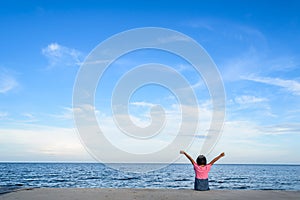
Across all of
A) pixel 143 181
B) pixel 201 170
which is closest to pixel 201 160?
pixel 201 170

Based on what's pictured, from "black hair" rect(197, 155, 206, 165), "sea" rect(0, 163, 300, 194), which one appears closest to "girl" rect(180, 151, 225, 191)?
"black hair" rect(197, 155, 206, 165)

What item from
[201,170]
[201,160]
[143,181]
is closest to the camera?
[201,170]

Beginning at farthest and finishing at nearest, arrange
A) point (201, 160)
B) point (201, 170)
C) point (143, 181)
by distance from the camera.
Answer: point (143, 181), point (201, 160), point (201, 170)

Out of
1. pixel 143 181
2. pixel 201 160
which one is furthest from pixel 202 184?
pixel 143 181

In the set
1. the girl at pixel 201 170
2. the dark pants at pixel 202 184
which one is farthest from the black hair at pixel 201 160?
the dark pants at pixel 202 184

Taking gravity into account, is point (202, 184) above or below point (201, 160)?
below

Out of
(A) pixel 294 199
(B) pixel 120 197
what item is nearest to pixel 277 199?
(A) pixel 294 199

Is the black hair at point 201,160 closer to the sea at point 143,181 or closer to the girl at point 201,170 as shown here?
the girl at point 201,170

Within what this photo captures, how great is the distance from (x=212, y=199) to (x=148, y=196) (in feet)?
6.89

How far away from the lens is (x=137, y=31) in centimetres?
1544

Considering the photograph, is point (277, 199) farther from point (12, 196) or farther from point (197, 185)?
point (12, 196)

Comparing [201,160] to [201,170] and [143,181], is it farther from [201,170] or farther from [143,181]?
[143,181]

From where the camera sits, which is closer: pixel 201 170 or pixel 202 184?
pixel 201 170

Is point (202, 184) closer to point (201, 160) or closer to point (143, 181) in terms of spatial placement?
point (201, 160)
